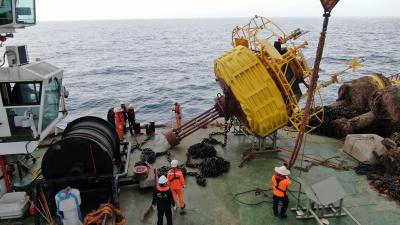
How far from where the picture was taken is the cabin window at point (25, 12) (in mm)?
9570

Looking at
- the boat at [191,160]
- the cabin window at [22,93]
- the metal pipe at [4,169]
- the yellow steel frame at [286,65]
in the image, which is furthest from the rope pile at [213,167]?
the metal pipe at [4,169]

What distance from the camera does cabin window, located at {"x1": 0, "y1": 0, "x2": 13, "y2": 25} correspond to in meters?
9.02

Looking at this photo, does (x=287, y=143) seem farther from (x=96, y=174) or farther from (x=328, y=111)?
(x=96, y=174)

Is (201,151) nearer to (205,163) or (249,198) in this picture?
(205,163)

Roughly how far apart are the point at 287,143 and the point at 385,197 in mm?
4642

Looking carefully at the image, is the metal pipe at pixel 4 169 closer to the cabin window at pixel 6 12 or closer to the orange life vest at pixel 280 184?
the cabin window at pixel 6 12

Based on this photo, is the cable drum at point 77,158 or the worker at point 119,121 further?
the worker at point 119,121

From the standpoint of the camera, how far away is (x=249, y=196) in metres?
10.4

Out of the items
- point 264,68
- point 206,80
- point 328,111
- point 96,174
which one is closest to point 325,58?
point 206,80

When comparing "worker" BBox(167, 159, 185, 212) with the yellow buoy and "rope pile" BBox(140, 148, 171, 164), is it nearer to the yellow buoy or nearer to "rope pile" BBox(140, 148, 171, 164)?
A: "rope pile" BBox(140, 148, 171, 164)

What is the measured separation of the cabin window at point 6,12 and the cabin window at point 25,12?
9.4 inches

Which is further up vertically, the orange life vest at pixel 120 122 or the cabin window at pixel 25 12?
the cabin window at pixel 25 12

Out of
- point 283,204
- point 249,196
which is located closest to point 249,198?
point 249,196

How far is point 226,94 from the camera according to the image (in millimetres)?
12586
